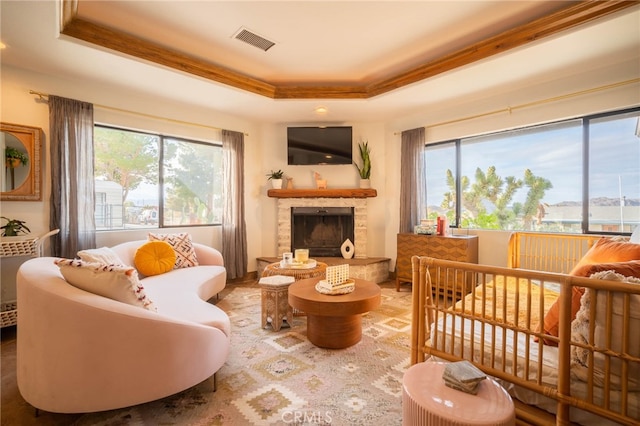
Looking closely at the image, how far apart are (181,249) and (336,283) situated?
6.70ft

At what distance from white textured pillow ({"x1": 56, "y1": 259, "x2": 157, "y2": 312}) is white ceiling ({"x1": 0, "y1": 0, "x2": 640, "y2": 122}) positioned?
6.19 ft

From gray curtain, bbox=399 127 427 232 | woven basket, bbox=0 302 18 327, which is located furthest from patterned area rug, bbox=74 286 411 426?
gray curtain, bbox=399 127 427 232

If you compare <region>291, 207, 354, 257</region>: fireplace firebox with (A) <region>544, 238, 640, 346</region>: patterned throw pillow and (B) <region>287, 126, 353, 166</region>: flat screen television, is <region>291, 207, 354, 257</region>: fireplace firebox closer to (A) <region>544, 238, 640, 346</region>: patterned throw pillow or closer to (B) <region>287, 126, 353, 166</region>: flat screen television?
(B) <region>287, 126, 353, 166</region>: flat screen television

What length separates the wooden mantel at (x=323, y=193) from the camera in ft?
14.5

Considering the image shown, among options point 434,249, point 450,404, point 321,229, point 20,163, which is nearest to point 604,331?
point 450,404

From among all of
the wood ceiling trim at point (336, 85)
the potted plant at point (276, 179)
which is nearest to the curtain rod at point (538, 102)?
the wood ceiling trim at point (336, 85)

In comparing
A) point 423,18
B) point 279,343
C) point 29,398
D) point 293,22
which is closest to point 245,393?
point 279,343

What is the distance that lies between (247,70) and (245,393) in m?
3.14

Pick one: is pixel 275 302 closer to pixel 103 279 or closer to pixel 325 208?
pixel 103 279

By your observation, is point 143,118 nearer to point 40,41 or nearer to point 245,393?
point 40,41

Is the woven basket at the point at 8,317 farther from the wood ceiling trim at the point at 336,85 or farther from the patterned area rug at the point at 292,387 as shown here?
the wood ceiling trim at the point at 336,85

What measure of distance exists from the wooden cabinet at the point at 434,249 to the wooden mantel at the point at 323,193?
859 mm

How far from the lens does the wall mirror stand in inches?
109

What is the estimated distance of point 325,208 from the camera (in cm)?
457
